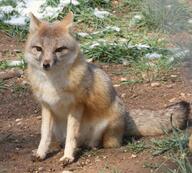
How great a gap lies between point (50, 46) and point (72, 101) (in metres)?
0.49

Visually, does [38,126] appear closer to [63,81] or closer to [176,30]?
[63,81]

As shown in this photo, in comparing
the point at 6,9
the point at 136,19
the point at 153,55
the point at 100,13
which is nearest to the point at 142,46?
the point at 153,55

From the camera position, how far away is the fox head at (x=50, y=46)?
4.97 m

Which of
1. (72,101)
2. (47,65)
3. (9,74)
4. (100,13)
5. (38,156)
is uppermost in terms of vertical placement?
(47,65)

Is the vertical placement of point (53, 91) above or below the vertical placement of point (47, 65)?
below

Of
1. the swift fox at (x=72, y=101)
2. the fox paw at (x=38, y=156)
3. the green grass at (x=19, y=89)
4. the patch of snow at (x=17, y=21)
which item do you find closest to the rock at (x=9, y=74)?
the green grass at (x=19, y=89)

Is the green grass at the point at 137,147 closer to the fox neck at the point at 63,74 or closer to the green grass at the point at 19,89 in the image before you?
the fox neck at the point at 63,74

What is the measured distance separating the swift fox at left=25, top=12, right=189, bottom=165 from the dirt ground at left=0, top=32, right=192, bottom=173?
0.51ft

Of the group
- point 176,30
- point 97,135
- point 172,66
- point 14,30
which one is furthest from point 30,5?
point 176,30

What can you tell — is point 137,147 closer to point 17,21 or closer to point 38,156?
point 38,156

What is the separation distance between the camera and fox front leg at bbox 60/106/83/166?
5.12 m

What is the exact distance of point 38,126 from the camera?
19.5 ft

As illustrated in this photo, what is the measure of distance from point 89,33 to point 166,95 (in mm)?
2485

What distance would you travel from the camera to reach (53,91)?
5.06m
